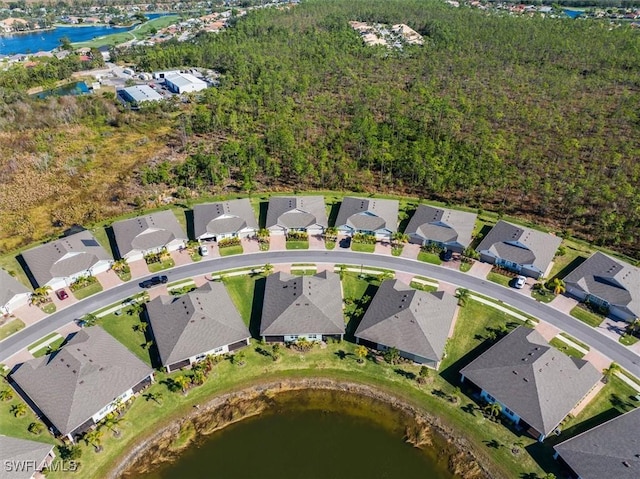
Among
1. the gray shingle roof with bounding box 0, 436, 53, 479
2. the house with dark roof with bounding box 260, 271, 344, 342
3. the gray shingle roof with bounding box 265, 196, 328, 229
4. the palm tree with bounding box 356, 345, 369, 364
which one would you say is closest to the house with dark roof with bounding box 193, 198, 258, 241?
the gray shingle roof with bounding box 265, 196, 328, 229

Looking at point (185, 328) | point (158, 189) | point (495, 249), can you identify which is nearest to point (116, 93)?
point (158, 189)

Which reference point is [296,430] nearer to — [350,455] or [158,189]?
[350,455]

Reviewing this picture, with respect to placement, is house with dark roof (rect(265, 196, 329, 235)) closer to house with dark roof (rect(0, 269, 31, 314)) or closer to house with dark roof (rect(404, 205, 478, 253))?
house with dark roof (rect(404, 205, 478, 253))

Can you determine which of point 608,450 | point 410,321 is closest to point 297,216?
point 410,321

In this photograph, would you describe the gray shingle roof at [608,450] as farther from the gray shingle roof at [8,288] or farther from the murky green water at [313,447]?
the gray shingle roof at [8,288]

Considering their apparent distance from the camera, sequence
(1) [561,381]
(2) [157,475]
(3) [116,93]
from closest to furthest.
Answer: (2) [157,475] < (1) [561,381] < (3) [116,93]

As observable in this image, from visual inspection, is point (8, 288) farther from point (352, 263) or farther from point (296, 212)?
point (352, 263)

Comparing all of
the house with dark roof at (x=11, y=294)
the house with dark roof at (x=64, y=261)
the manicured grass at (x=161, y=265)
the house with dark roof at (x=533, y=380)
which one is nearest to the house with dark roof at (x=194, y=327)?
the manicured grass at (x=161, y=265)
